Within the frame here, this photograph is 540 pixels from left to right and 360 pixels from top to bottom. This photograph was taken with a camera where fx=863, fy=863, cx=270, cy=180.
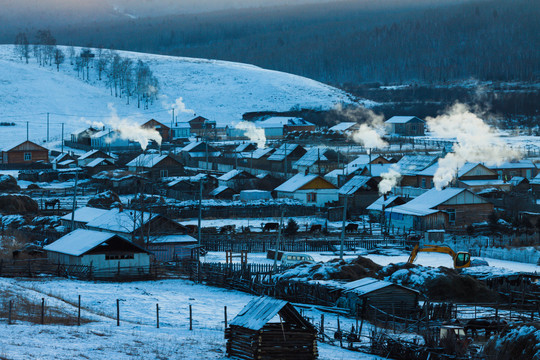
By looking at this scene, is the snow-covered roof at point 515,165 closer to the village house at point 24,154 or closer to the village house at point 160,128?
the village house at point 24,154

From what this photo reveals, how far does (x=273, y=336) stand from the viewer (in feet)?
60.3

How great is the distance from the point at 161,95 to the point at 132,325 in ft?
380

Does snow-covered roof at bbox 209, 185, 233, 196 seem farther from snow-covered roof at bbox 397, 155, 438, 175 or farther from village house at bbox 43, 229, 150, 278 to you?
village house at bbox 43, 229, 150, 278

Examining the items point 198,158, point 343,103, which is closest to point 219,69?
point 343,103

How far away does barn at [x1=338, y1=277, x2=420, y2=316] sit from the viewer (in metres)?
25.3

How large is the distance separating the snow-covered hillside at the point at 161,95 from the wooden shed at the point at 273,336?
79.7 meters

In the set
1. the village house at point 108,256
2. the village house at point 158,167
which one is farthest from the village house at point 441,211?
the village house at point 158,167

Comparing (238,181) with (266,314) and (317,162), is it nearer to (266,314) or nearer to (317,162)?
(317,162)

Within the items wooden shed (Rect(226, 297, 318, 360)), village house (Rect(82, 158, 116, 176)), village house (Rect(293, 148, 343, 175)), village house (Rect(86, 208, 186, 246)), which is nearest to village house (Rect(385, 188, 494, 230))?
village house (Rect(86, 208, 186, 246))

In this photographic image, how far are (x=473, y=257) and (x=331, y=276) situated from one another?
1100cm

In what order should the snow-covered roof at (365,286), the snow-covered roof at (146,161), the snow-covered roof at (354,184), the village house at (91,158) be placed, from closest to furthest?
1. the snow-covered roof at (365,286)
2. the snow-covered roof at (354,184)
3. the snow-covered roof at (146,161)
4. the village house at (91,158)

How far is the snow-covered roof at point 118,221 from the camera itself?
37750 mm

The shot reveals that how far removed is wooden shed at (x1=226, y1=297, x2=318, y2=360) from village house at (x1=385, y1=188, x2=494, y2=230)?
1084 inches

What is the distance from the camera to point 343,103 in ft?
447
